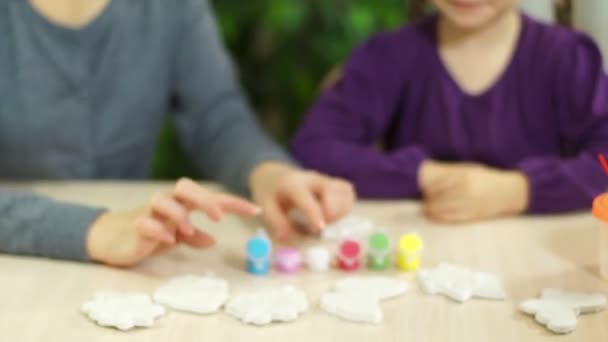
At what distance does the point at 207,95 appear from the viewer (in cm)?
126

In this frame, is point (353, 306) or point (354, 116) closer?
point (353, 306)

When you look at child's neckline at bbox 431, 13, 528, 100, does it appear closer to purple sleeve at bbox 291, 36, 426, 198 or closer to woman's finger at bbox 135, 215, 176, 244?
purple sleeve at bbox 291, 36, 426, 198

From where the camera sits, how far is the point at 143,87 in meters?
1.26

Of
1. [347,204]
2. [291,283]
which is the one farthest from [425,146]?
[291,283]

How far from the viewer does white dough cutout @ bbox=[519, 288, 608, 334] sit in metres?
0.79

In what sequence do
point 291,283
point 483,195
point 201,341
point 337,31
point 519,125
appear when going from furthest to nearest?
point 337,31, point 519,125, point 483,195, point 291,283, point 201,341

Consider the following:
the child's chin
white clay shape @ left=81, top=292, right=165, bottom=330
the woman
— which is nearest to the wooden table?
white clay shape @ left=81, top=292, right=165, bottom=330

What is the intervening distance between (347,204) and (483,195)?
0.18m

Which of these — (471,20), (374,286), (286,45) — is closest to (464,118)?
(471,20)

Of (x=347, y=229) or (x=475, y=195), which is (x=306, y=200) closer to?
(x=347, y=229)

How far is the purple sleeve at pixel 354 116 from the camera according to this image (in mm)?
1154

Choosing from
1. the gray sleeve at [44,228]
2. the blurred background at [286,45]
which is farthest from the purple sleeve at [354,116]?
the blurred background at [286,45]

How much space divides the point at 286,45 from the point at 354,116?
0.73 metres

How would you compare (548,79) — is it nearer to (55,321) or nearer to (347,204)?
(347,204)
